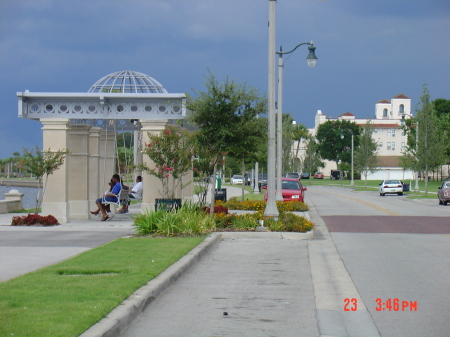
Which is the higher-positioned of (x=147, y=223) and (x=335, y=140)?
(x=335, y=140)

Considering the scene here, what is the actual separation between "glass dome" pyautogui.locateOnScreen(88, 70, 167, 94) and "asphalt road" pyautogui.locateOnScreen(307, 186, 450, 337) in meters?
8.65

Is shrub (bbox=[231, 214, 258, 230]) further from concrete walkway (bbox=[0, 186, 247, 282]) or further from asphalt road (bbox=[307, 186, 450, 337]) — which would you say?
concrete walkway (bbox=[0, 186, 247, 282])

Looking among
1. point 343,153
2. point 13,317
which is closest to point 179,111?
point 13,317

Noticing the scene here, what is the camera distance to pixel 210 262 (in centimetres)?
1205

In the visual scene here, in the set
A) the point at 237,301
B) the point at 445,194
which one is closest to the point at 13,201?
the point at 237,301

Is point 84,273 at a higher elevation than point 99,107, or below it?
below

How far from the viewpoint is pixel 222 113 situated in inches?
738

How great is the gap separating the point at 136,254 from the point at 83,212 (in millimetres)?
11231

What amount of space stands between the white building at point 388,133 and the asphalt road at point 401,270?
96282mm

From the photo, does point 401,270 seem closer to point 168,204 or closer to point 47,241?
point 47,241

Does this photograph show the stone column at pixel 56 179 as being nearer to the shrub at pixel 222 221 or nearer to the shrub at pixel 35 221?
the shrub at pixel 35 221

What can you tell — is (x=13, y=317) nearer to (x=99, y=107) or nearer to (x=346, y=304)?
(x=346, y=304)

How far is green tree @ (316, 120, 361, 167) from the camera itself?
122m

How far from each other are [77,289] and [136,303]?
1.07m
